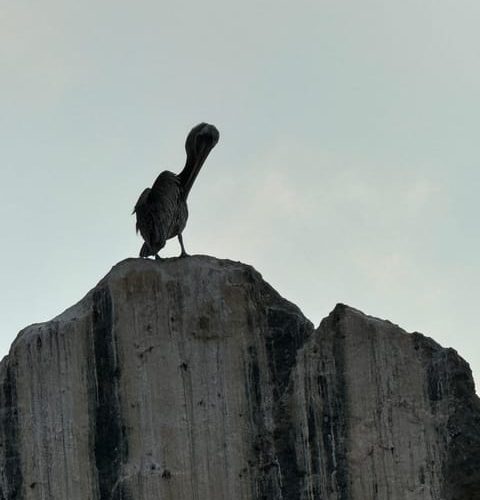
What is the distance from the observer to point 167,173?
11469 millimetres

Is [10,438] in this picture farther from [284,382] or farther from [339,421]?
[339,421]

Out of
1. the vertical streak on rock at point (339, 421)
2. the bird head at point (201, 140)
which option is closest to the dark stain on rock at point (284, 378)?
the vertical streak on rock at point (339, 421)

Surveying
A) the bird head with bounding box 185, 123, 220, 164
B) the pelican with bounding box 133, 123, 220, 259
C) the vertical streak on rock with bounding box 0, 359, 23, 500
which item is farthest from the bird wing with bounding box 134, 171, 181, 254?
the vertical streak on rock with bounding box 0, 359, 23, 500

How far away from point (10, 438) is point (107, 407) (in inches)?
23.8

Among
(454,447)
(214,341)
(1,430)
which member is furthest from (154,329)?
(454,447)

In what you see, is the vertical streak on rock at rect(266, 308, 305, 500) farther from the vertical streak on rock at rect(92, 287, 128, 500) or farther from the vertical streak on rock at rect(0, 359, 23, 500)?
the vertical streak on rock at rect(0, 359, 23, 500)

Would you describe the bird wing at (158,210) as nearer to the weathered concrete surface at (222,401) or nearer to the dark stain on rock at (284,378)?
the weathered concrete surface at (222,401)

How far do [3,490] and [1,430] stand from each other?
0.35 meters

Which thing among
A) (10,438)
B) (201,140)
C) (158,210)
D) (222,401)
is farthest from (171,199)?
(10,438)

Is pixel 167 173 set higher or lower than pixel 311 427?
higher

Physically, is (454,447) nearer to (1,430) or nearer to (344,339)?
(344,339)

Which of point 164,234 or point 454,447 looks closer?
point 454,447

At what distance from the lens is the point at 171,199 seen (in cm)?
1138

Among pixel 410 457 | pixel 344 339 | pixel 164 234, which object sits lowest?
pixel 410 457
